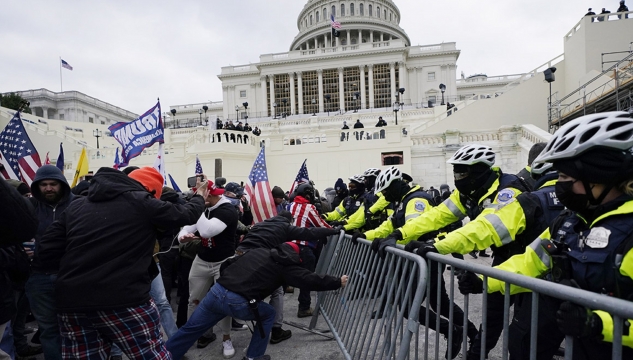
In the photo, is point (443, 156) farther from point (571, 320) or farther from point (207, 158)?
point (571, 320)

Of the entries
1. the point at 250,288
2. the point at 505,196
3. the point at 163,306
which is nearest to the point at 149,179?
the point at 250,288

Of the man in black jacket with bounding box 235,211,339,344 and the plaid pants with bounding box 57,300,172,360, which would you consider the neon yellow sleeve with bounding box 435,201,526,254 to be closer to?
the man in black jacket with bounding box 235,211,339,344

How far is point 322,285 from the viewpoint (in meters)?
3.41

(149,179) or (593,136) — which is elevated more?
(593,136)

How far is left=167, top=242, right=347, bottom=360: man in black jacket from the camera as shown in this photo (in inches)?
132

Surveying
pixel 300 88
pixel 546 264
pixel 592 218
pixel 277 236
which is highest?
pixel 300 88

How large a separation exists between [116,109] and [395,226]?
7362 cm

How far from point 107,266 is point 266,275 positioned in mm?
1367

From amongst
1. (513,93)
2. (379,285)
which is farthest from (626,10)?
(379,285)

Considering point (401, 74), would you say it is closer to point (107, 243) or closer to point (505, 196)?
point (505, 196)

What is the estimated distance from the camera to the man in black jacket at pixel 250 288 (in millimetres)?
3344

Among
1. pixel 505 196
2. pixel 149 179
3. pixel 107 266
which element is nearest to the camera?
pixel 107 266

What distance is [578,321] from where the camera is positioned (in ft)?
4.72

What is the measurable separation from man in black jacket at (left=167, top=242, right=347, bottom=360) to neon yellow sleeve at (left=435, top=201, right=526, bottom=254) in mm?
1224
